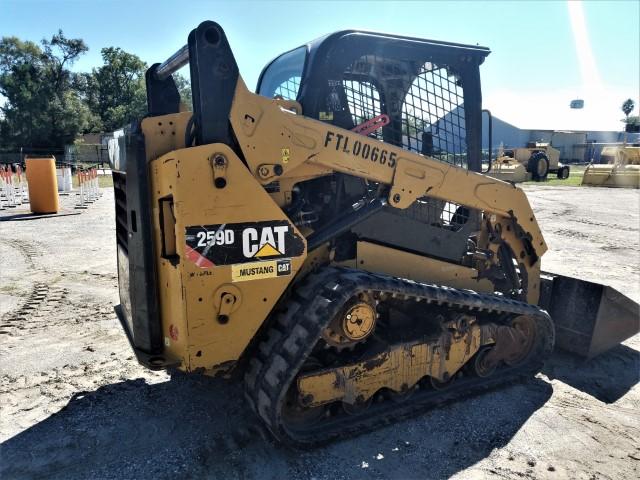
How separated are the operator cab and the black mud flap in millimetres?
1787

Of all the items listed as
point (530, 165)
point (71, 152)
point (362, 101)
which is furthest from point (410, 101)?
point (71, 152)

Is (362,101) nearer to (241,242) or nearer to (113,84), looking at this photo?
A: (241,242)

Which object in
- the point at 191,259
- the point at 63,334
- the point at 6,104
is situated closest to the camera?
the point at 191,259

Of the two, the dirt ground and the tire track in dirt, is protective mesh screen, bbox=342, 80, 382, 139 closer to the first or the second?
the dirt ground

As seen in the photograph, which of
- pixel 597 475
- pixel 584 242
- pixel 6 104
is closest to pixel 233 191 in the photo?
pixel 597 475

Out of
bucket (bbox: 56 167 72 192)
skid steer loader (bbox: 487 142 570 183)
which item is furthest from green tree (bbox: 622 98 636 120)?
bucket (bbox: 56 167 72 192)

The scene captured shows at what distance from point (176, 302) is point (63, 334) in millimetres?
2887

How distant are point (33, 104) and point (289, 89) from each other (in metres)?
50.8

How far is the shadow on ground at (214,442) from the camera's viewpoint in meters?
3.08

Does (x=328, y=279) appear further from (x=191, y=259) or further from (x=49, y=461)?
(x=49, y=461)

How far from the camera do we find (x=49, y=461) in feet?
10.3

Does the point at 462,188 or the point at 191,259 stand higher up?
the point at 462,188

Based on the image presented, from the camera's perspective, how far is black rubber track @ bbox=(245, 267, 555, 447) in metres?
3.13

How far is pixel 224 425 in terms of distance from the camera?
3555mm
